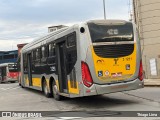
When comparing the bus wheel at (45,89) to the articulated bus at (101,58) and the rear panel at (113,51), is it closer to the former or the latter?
the articulated bus at (101,58)

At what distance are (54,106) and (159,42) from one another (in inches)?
632

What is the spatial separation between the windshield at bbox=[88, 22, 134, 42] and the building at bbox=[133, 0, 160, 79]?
50.6 feet

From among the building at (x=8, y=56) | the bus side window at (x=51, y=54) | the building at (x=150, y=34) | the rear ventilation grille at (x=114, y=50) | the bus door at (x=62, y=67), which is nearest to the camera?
the rear ventilation grille at (x=114, y=50)

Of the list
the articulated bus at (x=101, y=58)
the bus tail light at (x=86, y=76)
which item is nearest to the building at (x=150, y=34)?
the articulated bus at (x=101, y=58)

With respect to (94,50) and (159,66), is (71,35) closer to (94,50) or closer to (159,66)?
(94,50)

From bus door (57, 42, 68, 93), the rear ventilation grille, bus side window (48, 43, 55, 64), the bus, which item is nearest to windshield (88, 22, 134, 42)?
the rear ventilation grille

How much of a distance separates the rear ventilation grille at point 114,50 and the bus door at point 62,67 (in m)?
2.00

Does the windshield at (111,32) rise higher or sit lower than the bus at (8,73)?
higher

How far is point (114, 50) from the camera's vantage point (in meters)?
13.2

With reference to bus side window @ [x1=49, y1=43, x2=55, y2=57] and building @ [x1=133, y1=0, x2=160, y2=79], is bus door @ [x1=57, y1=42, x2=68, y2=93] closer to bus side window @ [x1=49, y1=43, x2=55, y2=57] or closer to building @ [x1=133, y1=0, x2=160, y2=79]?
bus side window @ [x1=49, y1=43, x2=55, y2=57]

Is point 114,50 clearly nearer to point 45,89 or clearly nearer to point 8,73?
point 45,89

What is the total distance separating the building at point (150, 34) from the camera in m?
28.6

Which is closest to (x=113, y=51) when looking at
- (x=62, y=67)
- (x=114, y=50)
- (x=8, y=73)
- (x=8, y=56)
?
(x=114, y=50)

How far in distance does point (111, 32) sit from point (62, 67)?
9.42 feet
